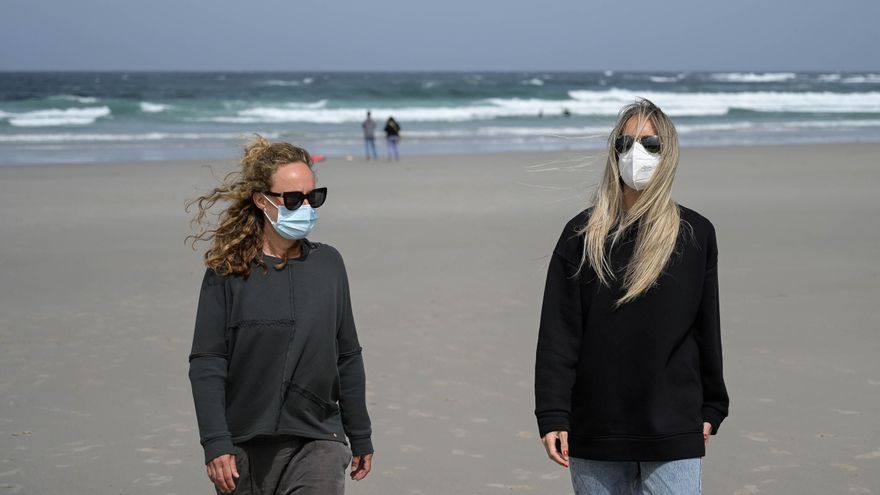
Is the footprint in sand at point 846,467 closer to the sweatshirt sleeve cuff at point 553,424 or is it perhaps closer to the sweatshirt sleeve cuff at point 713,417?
the sweatshirt sleeve cuff at point 713,417

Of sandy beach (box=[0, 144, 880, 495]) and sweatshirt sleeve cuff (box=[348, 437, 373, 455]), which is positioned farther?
sandy beach (box=[0, 144, 880, 495])

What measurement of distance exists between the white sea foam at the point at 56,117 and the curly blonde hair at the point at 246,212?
4220 cm

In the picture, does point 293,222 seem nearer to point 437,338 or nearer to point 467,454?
point 467,454

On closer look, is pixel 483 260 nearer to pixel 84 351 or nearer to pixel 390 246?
pixel 390 246

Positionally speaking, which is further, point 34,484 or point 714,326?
point 34,484

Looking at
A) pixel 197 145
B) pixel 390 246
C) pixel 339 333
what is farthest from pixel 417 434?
pixel 197 145

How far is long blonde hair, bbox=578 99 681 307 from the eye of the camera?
2.89 meters

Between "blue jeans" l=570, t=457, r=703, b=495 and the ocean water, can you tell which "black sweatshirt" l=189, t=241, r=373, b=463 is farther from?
the ocean water

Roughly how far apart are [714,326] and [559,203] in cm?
1315

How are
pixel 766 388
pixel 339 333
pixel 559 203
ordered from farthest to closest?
pixel 559 203 → pixel 766 388 → pixel 339 333

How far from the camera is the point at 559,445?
294 centimetres

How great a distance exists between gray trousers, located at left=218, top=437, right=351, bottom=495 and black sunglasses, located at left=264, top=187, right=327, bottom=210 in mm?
711

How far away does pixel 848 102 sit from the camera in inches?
2484

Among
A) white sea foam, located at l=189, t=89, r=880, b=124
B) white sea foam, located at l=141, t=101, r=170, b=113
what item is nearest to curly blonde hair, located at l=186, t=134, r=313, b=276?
white sea foam, located at l=189, t=89, r=880, b=124
